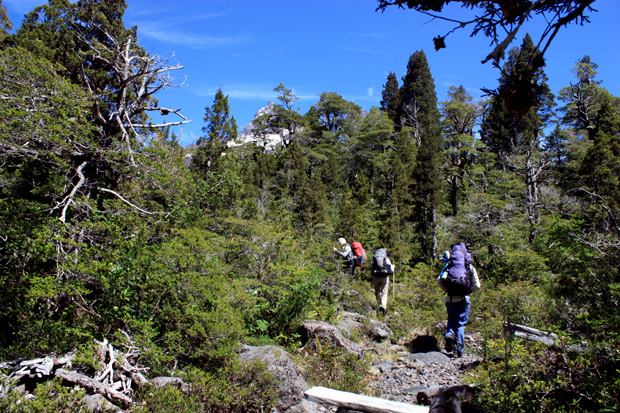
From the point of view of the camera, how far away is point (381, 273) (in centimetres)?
773

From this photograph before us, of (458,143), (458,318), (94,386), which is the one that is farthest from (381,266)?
(458,143)

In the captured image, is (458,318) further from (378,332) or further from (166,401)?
(166,401)

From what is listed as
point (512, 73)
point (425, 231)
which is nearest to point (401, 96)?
point (425, 231)

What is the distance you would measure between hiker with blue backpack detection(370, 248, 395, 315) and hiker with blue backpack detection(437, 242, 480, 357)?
6.60 feet

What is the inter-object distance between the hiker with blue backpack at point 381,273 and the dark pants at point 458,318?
206 cm

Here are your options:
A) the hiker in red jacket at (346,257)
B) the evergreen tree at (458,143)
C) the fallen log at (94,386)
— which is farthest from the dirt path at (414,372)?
the evergreen tree at (458,143)

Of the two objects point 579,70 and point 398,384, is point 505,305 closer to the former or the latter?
point 398,384

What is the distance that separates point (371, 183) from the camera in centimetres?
3494

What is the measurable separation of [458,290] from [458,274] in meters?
0.25

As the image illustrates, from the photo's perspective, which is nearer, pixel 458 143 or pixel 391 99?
pixel 458 143

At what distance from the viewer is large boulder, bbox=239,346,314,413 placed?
3959mm

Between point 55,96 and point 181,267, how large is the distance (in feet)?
9.15

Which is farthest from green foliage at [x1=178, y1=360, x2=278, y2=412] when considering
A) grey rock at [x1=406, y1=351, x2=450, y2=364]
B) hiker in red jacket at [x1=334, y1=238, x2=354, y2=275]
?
hiker in red jacket at [x1=334, y1=238, x2=354, y2=275]

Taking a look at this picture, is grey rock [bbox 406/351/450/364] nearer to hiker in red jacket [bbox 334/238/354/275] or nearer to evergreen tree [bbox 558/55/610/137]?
hiker in red jacket [bbox 334/238/354/275]
